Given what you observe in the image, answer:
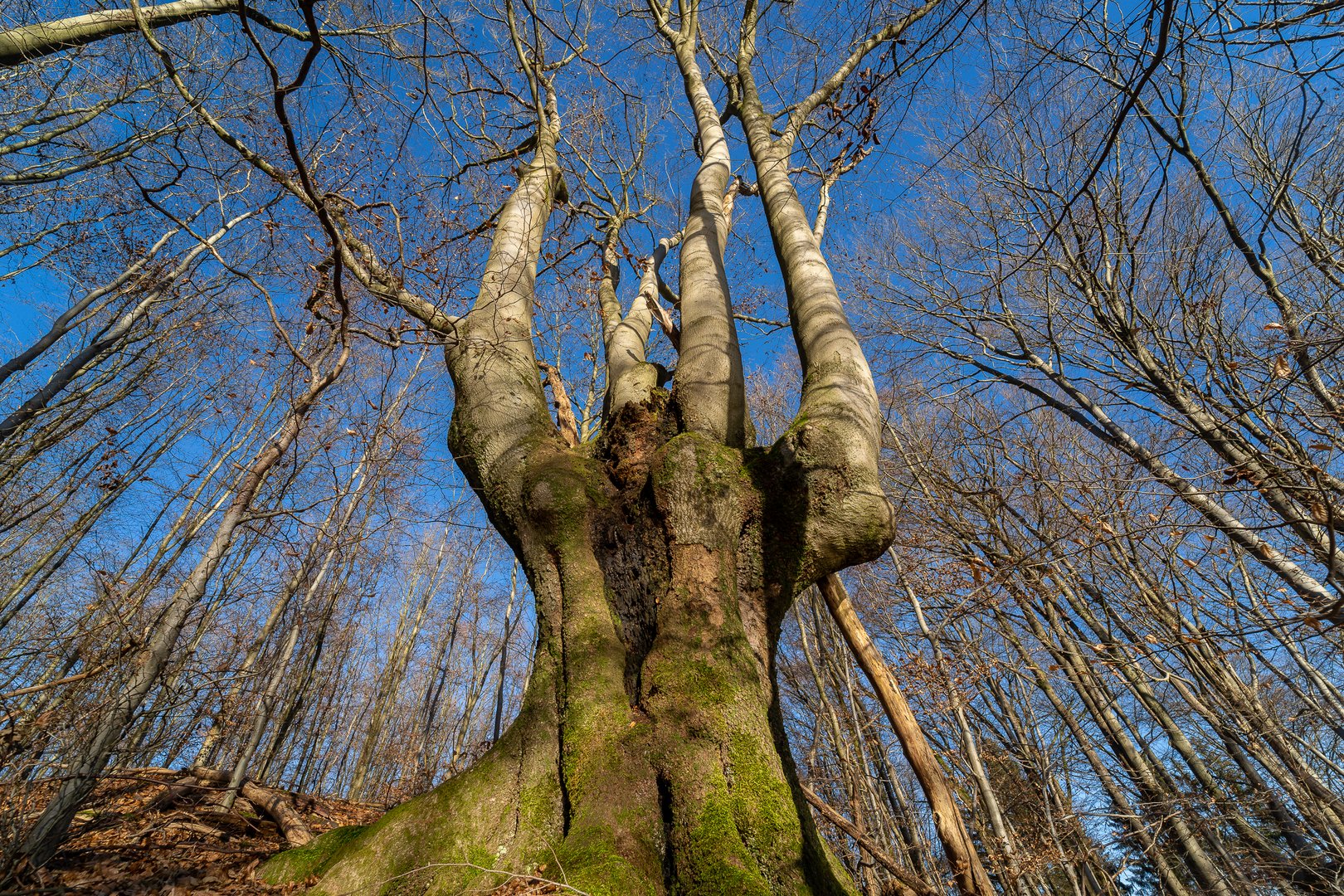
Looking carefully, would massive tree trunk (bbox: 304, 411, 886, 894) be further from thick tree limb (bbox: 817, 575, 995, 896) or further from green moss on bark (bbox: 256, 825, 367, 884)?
A: thick tree limb (bbox: 817, 575, 995, 896)

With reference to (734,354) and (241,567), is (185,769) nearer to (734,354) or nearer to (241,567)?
(734,354)

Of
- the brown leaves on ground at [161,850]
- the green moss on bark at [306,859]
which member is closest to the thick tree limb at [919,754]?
the green moss on bark at [306,859]

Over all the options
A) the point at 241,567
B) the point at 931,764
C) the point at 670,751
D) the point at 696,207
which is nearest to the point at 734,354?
the point at 696,207

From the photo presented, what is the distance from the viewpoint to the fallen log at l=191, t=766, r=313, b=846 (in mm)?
3111

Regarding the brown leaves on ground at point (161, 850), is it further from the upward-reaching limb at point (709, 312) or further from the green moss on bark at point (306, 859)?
the upward-reaching limb at point (709, 312)

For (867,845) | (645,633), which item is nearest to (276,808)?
(645,633)

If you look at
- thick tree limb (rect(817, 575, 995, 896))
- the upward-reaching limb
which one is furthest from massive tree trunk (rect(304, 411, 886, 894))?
thick tree limb (rect(817, 575, 995, 896))

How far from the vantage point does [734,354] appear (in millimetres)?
3084

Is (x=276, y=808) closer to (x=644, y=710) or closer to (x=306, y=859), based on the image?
(x=306, y=859)

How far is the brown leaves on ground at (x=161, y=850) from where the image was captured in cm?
210

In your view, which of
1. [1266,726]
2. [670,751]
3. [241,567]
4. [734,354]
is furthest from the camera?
[241,567]

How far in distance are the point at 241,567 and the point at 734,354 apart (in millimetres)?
9976

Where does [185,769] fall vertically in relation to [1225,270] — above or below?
below

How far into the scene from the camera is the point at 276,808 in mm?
3404
